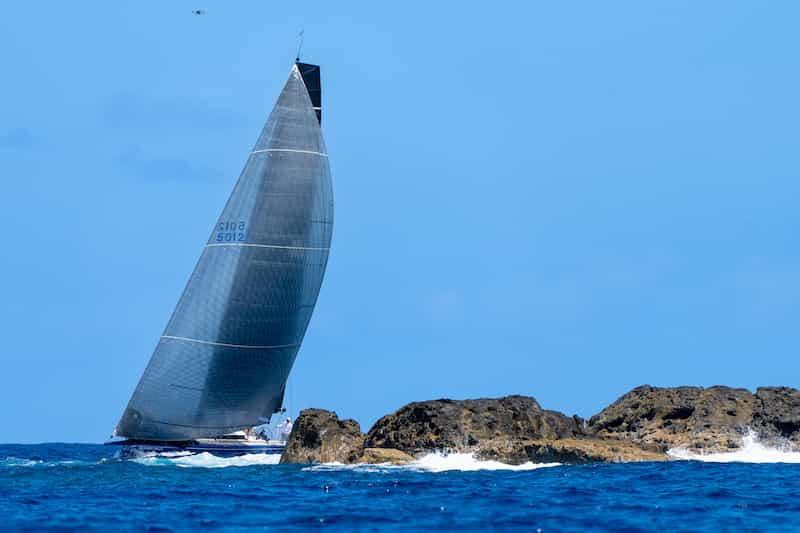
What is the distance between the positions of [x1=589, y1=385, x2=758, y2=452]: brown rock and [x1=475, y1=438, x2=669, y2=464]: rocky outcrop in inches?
123

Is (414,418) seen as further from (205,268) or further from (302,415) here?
(205,268)

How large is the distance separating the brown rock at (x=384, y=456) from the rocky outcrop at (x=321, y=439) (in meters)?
0.86

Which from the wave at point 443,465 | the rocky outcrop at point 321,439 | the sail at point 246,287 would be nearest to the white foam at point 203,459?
the sail at point 246,287

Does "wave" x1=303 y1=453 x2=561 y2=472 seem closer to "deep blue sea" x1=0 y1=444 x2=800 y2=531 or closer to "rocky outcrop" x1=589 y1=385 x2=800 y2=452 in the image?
"deep blue sea" x1=0 y1=444 x2=800 y2=531

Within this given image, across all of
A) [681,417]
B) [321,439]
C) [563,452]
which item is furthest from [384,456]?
[681,417]

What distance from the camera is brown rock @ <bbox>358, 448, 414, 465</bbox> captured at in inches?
1566

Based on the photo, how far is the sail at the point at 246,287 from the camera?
45625mm

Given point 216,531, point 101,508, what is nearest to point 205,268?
point 101,508

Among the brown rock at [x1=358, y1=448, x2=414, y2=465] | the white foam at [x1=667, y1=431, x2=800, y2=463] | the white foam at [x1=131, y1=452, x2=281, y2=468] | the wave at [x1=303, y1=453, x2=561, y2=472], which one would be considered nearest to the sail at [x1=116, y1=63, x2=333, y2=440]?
the white foam at [x1=131, y1=452, x2=281, y2=468]

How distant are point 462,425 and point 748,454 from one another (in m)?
12.5

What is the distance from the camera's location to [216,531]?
21.4 metres

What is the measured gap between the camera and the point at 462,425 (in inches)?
1614

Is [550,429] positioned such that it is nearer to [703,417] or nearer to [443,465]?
[443,465]

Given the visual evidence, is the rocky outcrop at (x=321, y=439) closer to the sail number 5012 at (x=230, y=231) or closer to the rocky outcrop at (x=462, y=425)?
the rocky outcrop at (x=462, y=425)
